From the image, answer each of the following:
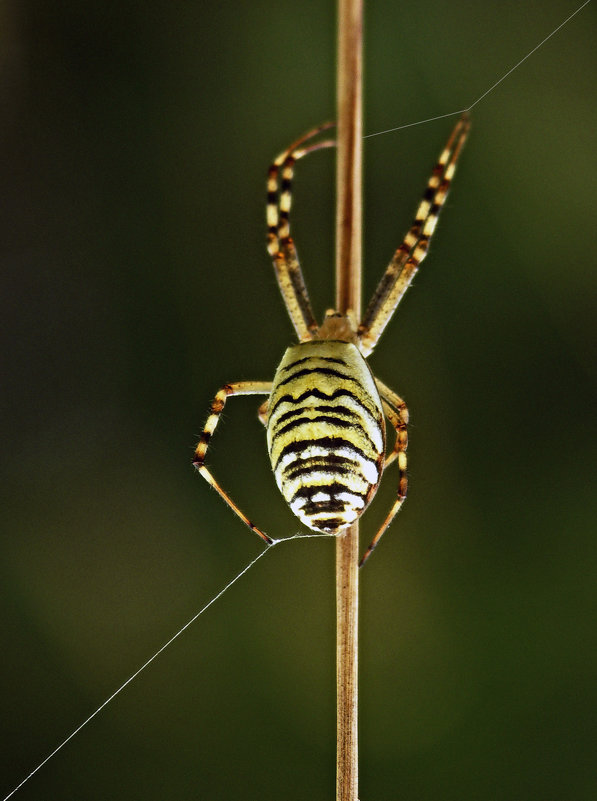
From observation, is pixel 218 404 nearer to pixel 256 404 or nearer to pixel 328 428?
pixel 328 428

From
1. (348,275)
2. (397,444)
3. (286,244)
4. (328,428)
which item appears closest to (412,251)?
(286,244)

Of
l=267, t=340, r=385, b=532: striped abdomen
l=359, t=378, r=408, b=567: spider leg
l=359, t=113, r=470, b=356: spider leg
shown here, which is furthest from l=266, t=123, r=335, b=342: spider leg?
l=267, t=340, r=385, b=532: striped abdomen

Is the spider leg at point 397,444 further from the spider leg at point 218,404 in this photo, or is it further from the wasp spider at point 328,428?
the spider leg at point 218,404

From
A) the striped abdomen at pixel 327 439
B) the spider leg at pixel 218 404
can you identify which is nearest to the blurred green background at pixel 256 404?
the spider leg at pixel 218 404

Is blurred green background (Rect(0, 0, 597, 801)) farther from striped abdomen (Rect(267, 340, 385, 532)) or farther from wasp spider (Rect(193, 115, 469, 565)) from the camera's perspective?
striped abdomen (Rect(267, 340, 385, 532))

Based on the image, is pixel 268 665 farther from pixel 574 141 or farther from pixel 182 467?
pixel 574 141

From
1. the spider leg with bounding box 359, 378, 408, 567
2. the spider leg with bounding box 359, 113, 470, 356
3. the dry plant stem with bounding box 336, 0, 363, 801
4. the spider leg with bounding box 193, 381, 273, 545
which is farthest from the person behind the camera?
the spider leg with bounding box 359, 113, 470, 356
